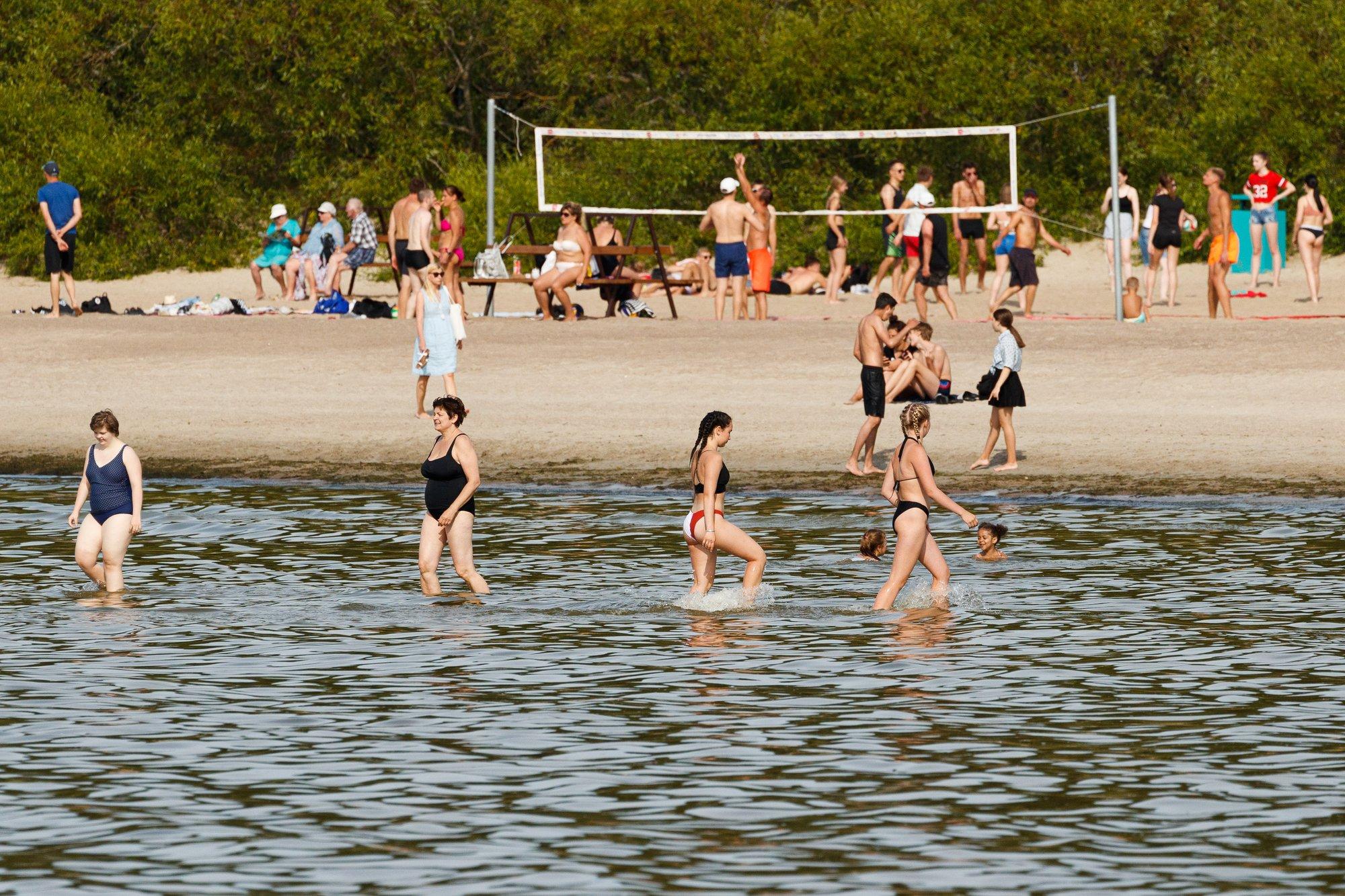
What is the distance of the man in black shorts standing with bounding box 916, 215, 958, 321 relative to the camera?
26.1 metres

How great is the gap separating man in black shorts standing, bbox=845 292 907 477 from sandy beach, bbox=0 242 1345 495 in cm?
30

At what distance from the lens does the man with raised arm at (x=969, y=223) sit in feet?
92.3

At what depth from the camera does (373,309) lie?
90.5ft

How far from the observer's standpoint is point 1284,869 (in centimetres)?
741

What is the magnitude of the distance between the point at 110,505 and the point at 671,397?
9394 millimetres

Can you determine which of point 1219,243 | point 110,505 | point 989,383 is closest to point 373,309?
point 1219,243

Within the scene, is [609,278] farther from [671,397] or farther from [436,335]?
[436,335]

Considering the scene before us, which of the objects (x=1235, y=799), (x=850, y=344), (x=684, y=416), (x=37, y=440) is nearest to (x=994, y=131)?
(x=850, y=344)

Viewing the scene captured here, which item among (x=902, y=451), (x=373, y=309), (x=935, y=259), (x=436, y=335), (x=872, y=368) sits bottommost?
(x=902, y=451)

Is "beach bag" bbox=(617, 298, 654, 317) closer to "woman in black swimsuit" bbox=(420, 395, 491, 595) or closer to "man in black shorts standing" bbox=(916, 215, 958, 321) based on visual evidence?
"man in black shorts standing" bbox=(916, 215, 958, 321)

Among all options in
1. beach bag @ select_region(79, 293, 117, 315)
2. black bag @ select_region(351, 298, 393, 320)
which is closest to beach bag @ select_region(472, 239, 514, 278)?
black bag @ select_region(351, 298, 393, 320)

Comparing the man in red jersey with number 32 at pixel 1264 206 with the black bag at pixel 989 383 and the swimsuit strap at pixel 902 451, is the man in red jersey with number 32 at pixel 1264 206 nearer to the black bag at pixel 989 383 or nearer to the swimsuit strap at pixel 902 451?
the black bag at pixel 989 383

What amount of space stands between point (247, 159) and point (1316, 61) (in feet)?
58.5

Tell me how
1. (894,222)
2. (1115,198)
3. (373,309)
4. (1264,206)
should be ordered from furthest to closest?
(1264,206)
(373,309)
(894,222)
(1115,198)
